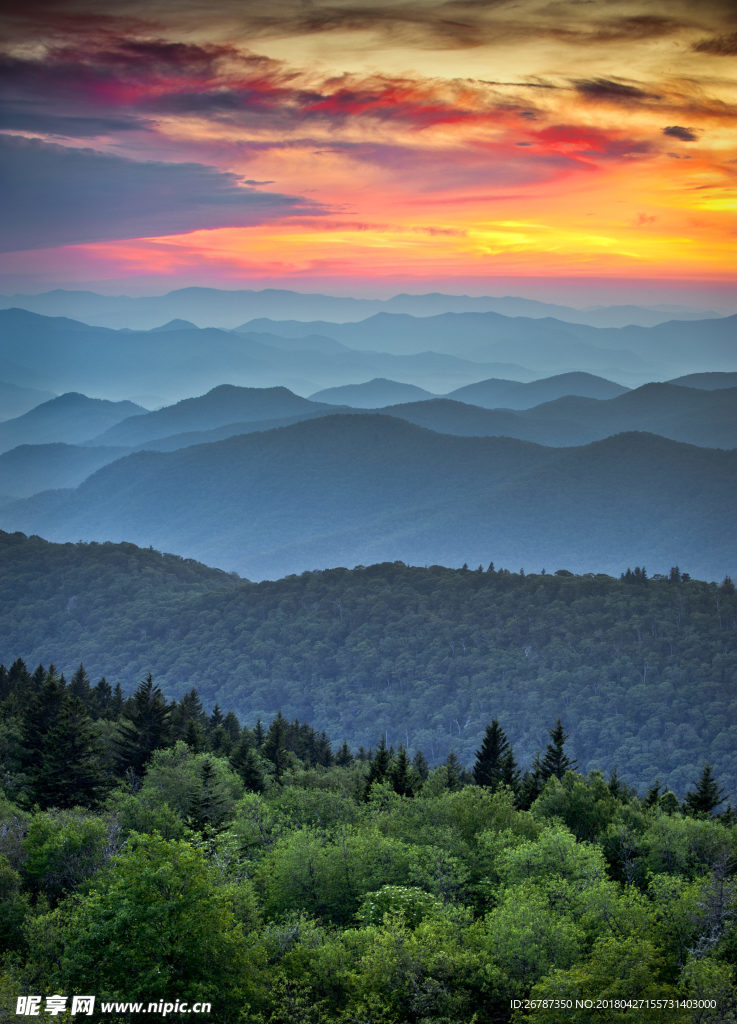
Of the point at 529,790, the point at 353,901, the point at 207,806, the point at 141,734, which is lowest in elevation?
the point at 353,901

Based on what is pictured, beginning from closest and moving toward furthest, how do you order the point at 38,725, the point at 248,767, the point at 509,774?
1. the point at 38,725
2. the point at 248,767
3. the point at 509,774

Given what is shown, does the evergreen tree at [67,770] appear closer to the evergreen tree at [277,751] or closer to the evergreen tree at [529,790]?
the evergreen tree at [277,751]

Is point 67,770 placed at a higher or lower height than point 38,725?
lower

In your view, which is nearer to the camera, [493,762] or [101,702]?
[493,762]

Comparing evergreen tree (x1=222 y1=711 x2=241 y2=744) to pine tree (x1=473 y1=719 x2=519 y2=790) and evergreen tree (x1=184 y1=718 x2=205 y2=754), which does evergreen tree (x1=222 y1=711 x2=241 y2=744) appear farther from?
pine tree (x1=473 y1=719 x2=519 y2=790)

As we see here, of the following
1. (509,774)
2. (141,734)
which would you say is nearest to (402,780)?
(509,774)

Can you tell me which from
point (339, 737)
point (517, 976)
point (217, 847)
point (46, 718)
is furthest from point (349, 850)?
point (339, 737)

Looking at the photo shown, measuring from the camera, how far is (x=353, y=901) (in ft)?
119

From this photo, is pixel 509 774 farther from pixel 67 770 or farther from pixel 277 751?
pixel 67 770

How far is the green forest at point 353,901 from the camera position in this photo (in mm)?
24922

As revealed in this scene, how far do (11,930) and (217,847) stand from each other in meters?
10.0

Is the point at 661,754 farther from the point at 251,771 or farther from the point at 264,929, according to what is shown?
the point at 264,929

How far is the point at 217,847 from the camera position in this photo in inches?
1513

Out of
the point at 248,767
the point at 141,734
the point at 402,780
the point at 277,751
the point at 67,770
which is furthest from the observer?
the point at 277,751
